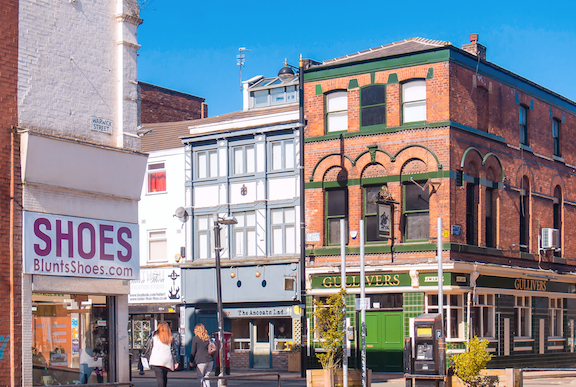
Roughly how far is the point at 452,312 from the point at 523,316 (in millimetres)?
5434

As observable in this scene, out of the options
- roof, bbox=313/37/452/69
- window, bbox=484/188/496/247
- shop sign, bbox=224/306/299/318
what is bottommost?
shop sign, bbox=224/306/299/318

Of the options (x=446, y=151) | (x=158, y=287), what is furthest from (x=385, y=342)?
(x=158, y=287)

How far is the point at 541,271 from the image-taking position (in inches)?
1388

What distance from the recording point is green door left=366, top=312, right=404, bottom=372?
3095 centimetres

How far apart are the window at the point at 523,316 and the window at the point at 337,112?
10215 millimetres

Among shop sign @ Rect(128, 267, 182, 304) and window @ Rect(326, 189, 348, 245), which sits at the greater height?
window @ Rect(326, 189, 348, 245)

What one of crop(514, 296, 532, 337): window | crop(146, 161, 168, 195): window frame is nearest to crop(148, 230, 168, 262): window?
crop(146, 161, 168, 195): window frame

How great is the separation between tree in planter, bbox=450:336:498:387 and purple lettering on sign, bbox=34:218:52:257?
10530 millimetres

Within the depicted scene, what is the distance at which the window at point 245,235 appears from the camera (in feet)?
117

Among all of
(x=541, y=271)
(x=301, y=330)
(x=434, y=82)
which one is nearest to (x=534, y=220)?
(x=541, y=271)

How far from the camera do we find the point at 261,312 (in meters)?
35.0

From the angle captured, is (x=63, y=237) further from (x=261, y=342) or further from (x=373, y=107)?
(x=261, y=342)

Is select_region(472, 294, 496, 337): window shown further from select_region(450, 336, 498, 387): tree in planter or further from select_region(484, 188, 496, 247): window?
select_region(450, 336, 498, 387): tree in planter

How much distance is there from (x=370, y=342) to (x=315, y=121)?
899 cm
